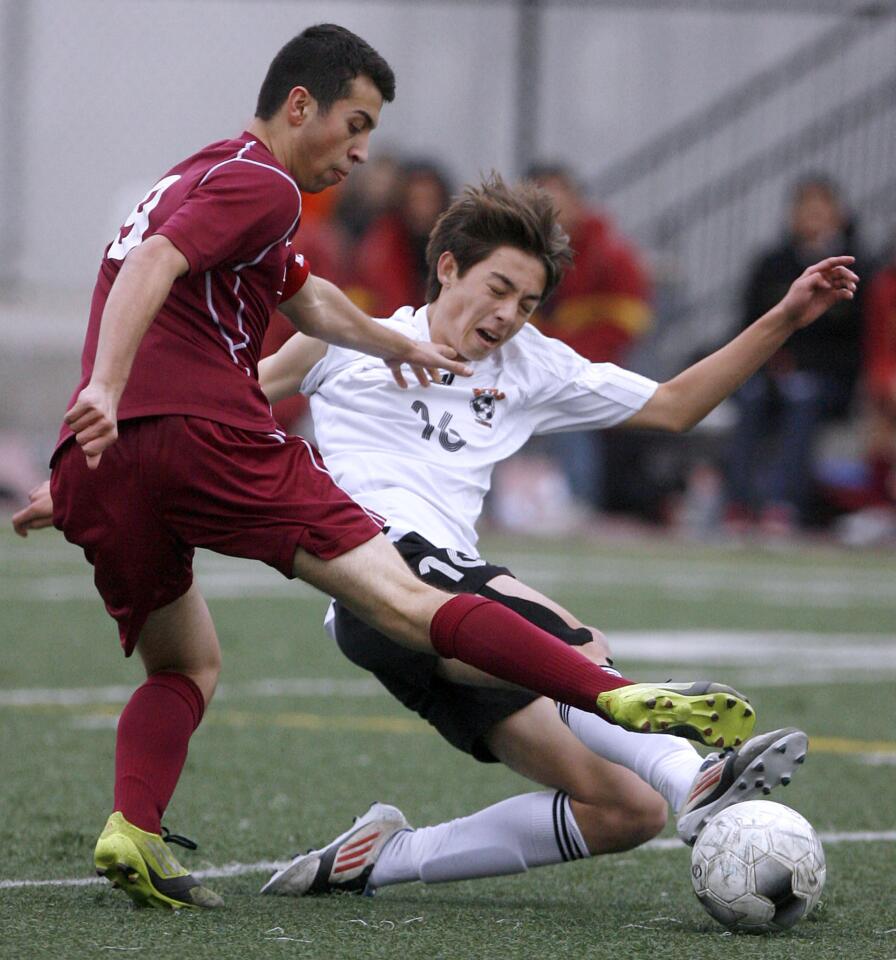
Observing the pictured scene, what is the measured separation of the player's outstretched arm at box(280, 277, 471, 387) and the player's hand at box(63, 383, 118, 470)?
728 mm

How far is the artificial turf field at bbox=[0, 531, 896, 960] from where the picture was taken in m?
3.36

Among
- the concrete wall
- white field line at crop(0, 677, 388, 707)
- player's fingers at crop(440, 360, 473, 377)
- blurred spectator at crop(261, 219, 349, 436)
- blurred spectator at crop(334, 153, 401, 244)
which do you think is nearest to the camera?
player's fingers at crop(440, 360, 473, 377)

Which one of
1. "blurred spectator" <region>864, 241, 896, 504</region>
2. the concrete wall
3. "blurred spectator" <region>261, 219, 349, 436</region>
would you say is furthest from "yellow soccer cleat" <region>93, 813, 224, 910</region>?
the concrete wall

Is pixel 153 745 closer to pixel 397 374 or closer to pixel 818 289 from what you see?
pixel 397 374

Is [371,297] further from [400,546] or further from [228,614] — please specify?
[400,546]

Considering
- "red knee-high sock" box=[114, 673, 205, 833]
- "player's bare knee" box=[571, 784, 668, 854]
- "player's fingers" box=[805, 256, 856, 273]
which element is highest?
"player's fingers" box=[805, 256, 856, 273]

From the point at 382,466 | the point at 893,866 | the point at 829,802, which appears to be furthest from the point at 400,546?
the point at 829,802

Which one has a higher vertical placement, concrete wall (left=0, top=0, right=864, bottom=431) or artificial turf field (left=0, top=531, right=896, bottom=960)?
concrete wall (left=0, top=0, right=864, bottom=431)

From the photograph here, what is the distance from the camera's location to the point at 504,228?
4199 millimetres

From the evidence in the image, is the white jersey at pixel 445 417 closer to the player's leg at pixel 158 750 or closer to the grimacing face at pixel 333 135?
the player's leg at pixel 158 750

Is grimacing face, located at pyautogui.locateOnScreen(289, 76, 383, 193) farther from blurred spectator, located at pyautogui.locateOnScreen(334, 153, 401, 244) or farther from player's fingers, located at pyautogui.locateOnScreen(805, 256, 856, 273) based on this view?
blurred spectator, located at pyautogui.locateOnScreen(334, 153, 401, 244)

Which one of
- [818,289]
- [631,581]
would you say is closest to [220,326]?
[818,289]

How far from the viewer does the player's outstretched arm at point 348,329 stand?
3910 mm

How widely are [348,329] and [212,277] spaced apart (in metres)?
0.45
